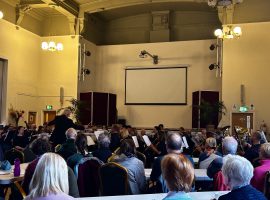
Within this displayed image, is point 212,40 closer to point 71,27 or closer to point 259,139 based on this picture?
point 71,27

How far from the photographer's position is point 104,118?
1688cm

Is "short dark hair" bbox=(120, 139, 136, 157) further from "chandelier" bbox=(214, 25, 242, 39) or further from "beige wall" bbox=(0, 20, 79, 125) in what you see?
"beige wall" bbox=(0, 20, 79, 125)

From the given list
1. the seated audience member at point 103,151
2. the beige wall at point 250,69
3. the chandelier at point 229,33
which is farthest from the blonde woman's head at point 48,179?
the beige wall at point 250,69

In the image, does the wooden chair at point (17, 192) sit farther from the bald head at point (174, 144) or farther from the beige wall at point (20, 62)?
the beige wall at point (20, 62)

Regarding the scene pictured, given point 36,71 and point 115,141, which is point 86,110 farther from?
point 115,141

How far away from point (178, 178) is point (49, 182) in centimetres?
79

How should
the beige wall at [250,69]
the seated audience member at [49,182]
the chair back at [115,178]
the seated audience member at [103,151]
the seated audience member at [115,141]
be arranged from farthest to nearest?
the beige wall at [250,69]
the seated audience member at [115,141]
the seated audience member at [103,151]
the chair back at [115,178]
the seated audience member at [49,182]

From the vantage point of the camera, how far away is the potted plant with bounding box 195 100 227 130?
14880 millimetres

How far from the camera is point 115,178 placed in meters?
4.00

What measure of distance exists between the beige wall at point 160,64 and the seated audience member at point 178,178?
574 inches

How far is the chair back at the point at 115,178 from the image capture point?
397cm

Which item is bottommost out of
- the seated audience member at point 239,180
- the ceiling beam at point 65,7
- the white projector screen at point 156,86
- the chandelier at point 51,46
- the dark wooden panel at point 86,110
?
the seated audience member at point 239,180

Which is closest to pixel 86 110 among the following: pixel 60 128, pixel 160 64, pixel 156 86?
pixel 156 86

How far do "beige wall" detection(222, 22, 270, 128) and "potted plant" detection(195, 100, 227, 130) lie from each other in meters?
0.37
